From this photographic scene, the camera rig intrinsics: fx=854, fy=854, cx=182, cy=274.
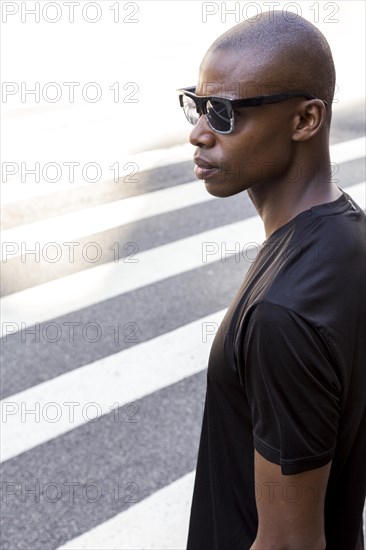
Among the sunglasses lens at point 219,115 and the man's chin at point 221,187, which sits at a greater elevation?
the sunglasses lens at point 219,115

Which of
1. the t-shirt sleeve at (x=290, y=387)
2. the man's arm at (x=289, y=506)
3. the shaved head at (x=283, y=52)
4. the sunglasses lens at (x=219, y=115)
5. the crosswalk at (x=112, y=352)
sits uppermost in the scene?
the shaved head at (x=283, y=52)

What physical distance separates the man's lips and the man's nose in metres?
0.04

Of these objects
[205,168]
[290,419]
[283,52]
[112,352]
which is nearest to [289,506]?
[290,419]

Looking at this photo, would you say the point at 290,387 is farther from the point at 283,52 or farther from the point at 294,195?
the point at 283,52

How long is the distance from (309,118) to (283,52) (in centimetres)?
15

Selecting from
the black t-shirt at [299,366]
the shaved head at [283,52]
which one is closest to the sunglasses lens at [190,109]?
the shaved head at [283,52]

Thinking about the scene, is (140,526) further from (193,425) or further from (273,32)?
(273,32)

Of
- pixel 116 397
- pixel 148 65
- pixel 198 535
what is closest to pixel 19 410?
pixel 116 397

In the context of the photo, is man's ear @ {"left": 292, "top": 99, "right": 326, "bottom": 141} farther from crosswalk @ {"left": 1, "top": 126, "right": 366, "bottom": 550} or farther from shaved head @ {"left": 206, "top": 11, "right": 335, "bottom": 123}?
crosswalk @ {"left": 1, "top": 126, "right": 366, "bottom": 550}

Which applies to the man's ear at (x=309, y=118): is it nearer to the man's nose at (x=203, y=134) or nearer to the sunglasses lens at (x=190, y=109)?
the man's nose at (x=203, y=134)

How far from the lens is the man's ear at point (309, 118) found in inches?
71.0

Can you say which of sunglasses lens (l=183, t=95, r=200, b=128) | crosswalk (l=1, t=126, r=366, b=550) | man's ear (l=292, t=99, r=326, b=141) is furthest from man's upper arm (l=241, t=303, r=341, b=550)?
crosswalk (l=1, t=126, r=366, b=550)

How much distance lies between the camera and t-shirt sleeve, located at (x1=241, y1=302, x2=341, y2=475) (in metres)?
1.60

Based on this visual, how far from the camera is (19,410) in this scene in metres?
4.78
